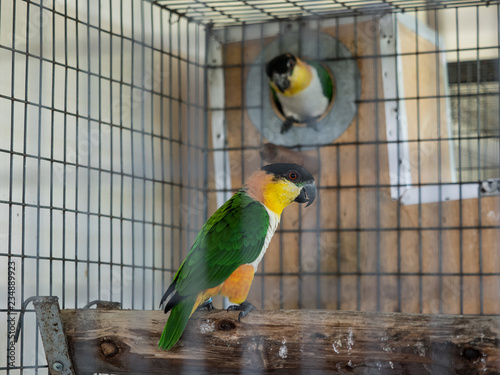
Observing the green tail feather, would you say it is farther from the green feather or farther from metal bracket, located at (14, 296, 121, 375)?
metal bracket, located at (14, 296, 121, 375)

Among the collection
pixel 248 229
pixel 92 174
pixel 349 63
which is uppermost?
pixel 349 63

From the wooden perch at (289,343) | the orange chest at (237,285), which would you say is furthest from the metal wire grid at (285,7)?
the wooden perch at (289,343)

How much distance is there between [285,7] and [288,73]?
0.55 ft

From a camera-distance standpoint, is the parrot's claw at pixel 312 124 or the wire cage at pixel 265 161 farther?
the parrot's claw at pixel 312 124

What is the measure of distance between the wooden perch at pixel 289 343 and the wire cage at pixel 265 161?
0.34m

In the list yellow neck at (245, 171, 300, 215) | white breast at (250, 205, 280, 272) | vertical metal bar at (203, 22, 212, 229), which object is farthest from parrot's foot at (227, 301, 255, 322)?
vertical metal bar at (203, 22, 212, 229)

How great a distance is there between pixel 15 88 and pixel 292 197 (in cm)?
60

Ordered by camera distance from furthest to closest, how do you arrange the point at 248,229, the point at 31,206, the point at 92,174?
1. the point at 92,174
2. the point at 31,206
3. the point at 248,229

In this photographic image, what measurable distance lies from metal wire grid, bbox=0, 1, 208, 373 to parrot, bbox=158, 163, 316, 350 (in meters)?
0.33

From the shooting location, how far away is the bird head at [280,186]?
4.38 ft

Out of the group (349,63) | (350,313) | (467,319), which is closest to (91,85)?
(349,63)

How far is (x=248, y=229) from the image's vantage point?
Answer: 1.22 m

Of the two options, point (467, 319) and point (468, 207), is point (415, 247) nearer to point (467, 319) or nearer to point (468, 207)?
point (468, 207)

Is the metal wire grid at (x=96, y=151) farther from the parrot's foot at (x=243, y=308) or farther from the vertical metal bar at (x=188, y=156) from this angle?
the parrot's foot at (x=243, y=308)
